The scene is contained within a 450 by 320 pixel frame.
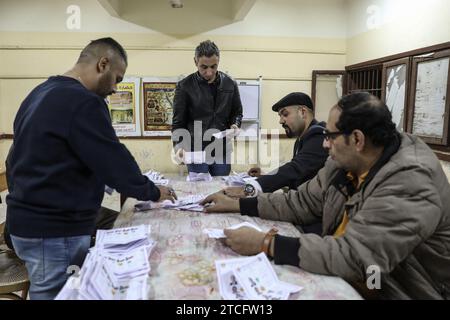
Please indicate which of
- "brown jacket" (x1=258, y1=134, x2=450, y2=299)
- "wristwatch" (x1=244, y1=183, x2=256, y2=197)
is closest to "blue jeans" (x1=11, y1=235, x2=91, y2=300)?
"brown jacket" (x1=258, y1=134, x2=450, y2=299)

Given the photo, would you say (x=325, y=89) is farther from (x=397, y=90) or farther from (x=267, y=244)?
(x=267, y=244)

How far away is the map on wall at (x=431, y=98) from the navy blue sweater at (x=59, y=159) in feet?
9.71

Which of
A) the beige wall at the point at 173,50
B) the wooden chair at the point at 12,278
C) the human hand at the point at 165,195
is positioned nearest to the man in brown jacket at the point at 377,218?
the human hand at the point at 165,195

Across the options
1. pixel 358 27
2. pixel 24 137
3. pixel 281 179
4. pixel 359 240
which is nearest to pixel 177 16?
pixel 358 27

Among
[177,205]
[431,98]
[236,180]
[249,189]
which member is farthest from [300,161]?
[431,98]

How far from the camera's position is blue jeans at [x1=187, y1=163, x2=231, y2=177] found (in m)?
3.11

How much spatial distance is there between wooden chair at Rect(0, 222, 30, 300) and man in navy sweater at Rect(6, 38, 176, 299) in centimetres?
36

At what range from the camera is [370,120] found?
4.46ft

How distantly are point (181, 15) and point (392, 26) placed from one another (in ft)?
8.51

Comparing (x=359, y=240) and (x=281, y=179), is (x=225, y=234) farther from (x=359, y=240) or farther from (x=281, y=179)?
(x=281, y=179)

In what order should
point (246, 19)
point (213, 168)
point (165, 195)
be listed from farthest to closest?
point (246, 19), point (213, 168), point (165, 195)

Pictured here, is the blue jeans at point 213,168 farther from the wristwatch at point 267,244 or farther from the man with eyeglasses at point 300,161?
the wristwatch at point 267,244

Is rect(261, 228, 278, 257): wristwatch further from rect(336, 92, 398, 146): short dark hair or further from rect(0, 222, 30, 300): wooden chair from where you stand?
rect(0, 222, 30, 300): wooden chair

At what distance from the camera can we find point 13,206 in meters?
1.46
